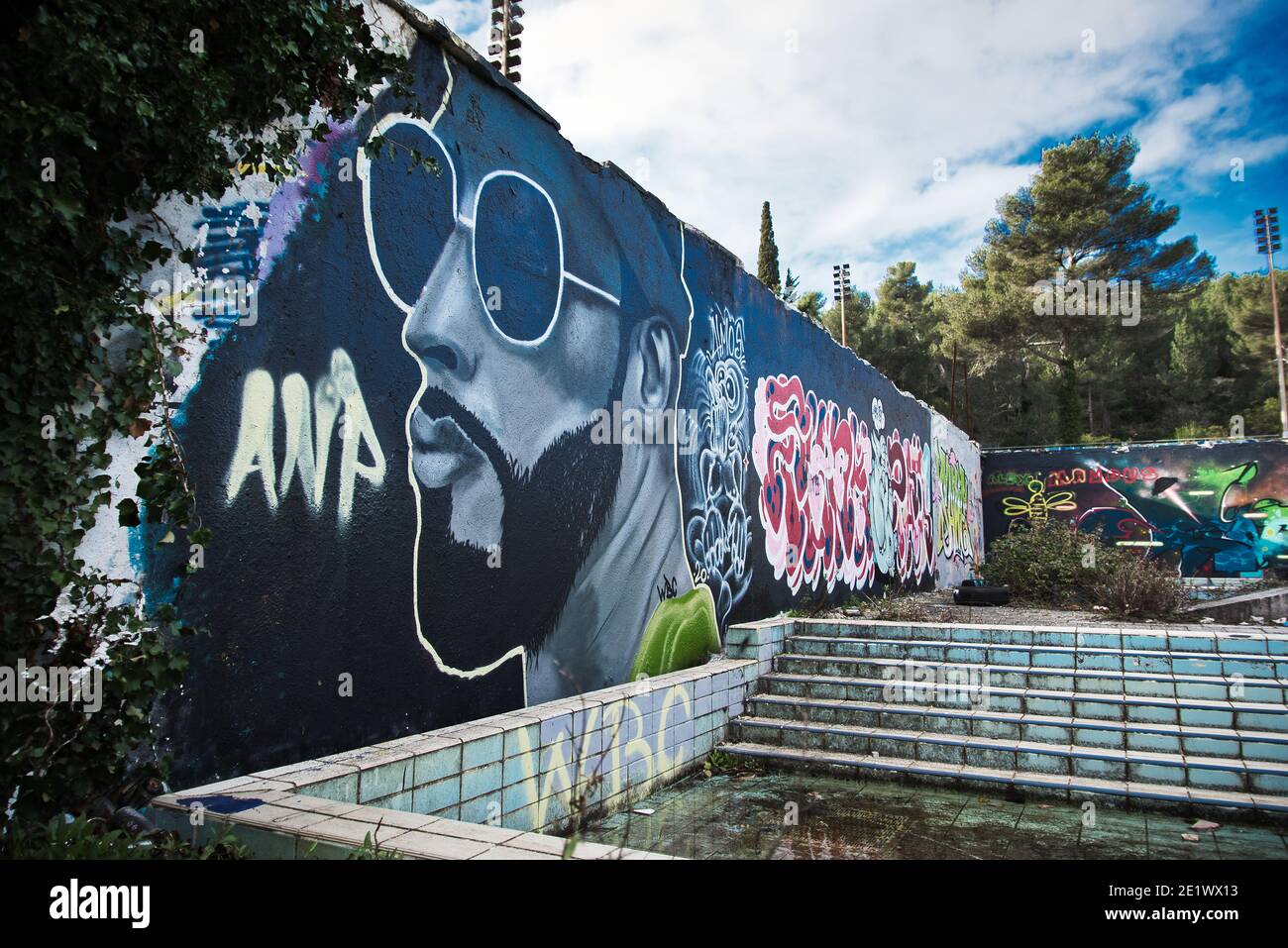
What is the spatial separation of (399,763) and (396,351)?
203cm

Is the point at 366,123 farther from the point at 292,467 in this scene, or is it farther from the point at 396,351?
the point at 292,467

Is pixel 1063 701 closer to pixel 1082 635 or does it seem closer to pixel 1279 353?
pixel 1082 635

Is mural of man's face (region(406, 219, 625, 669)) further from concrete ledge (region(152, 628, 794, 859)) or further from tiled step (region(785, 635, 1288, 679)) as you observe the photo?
tiled step (region(785, 635, 1288, 679))

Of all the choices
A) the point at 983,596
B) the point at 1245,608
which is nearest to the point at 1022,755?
the point at 1245,608

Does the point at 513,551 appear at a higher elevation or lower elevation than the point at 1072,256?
lower

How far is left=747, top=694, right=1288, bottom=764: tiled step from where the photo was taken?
5.14 metres

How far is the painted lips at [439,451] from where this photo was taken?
425cm

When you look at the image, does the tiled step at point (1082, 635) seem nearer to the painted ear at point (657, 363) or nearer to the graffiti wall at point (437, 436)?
the graffiti wall at point (437, 436)

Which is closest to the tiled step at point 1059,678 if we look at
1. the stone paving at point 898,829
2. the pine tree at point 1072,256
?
the stone paving at point 898,829

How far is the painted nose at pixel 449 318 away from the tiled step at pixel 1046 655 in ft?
14.2

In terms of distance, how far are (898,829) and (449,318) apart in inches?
151

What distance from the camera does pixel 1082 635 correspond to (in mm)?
6488

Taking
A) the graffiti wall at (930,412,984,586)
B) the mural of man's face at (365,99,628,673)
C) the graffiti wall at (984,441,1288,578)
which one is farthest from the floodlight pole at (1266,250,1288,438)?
the mural of man's face at (365,99,628,673)
